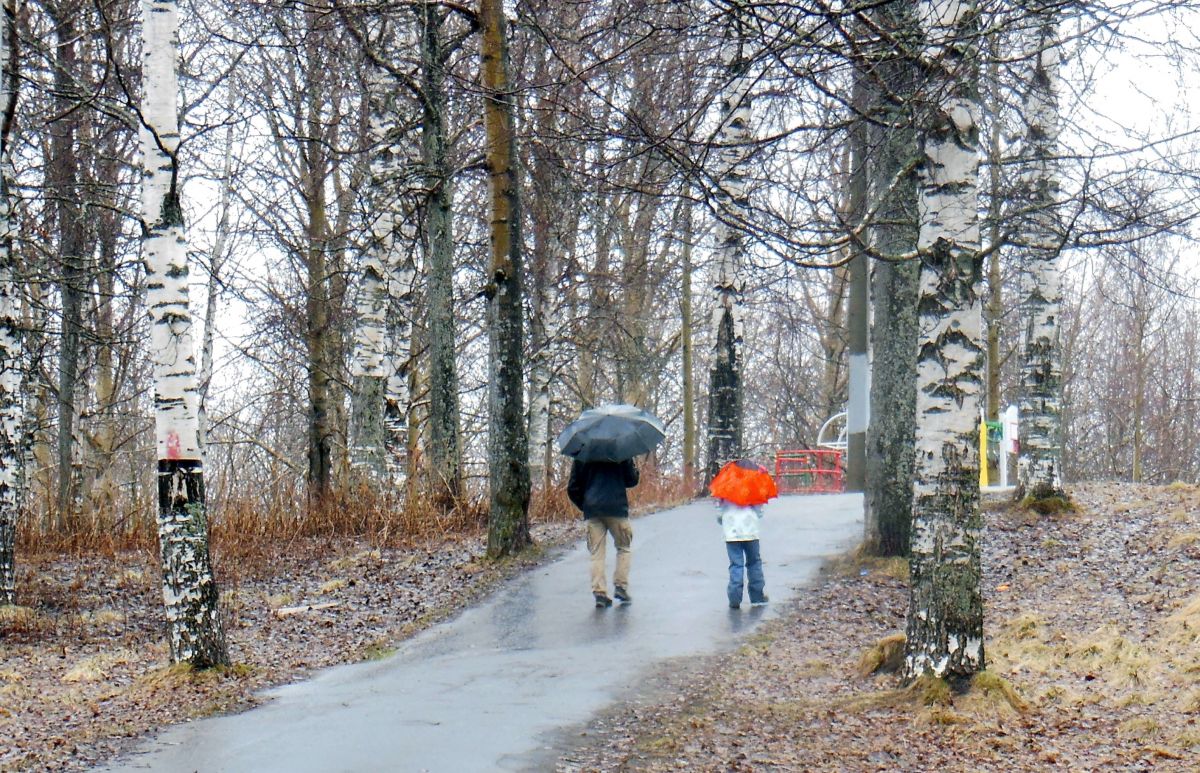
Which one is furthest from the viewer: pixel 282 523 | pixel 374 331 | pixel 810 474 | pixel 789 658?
pixel 810 474

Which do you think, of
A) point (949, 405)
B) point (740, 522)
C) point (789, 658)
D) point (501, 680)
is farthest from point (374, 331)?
point (949, 405)

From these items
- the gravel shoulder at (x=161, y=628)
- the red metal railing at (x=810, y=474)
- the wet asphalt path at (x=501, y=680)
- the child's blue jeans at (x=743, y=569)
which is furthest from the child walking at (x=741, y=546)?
the red metal railing at (x=810, y=474)

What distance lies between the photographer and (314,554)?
16.3 metres

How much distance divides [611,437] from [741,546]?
1.79 metres

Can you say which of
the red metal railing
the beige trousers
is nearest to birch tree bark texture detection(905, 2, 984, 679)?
the beige trousers

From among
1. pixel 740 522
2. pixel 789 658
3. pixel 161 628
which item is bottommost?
pixel 789 658

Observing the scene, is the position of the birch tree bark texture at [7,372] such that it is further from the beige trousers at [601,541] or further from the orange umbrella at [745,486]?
the orange umbrella at [745,486]

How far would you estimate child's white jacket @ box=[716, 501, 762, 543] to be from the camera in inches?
493

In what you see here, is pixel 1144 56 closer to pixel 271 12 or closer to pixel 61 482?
pixel 271 12

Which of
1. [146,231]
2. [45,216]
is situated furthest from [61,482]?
[146,231]

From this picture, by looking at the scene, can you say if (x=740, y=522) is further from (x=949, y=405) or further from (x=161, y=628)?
(x=161, y=628)

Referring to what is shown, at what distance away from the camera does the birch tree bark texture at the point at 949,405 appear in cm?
826

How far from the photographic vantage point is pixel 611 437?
1224cm

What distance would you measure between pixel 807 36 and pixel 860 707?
178 inches
